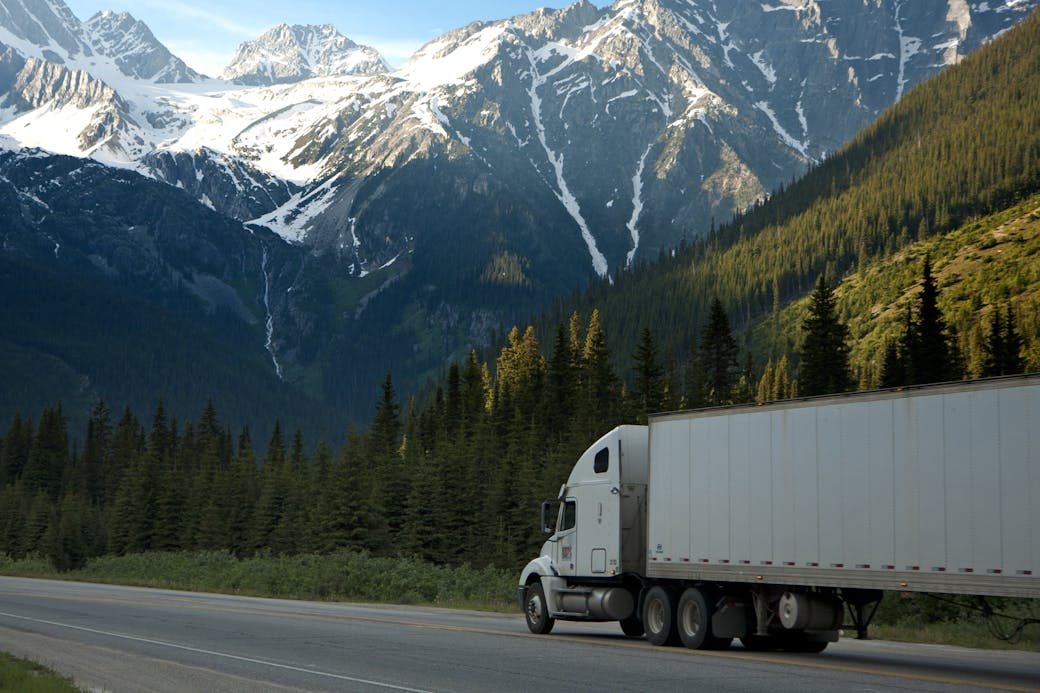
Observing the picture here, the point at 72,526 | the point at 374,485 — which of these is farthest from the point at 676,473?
the point at 72,526

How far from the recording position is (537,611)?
29.9 metres

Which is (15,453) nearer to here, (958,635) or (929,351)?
(929,351)

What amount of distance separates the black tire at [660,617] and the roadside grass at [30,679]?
1195 cm

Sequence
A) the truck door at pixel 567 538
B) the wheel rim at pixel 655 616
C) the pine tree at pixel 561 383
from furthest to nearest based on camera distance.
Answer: the pine tree at pixel 561 383 < the truck door at pixel 567 538 < the wheel rim at pixel 655 616

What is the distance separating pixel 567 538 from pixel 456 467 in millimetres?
53841

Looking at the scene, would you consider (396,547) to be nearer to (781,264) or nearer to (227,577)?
(227,577)

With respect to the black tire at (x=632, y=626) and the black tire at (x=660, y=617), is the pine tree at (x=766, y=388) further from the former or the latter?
the black tire at (x=660, y=617)

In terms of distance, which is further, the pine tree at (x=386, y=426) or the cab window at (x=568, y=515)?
the pine tree at (x=386, y=426)

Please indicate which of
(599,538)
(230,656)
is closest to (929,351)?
(599,538)

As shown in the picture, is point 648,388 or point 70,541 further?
point 70,541

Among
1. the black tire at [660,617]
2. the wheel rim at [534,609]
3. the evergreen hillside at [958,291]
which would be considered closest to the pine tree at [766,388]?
the evergreen hillside at [958,291]

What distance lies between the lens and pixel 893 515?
2034 cm

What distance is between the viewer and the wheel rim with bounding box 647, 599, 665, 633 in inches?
1016

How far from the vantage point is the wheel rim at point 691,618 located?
2478 cm
